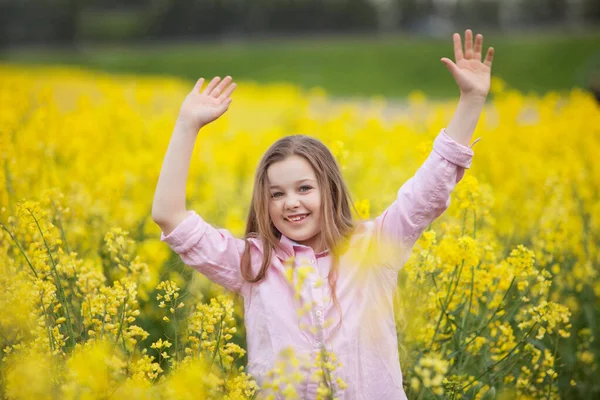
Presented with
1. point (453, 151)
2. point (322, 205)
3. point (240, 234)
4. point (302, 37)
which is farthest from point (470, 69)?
point (302, 37)

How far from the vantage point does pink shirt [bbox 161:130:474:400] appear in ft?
6.53

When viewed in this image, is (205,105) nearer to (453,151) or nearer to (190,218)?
(190,218)

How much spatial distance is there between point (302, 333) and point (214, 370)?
0.95 feet

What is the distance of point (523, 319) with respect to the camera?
2.59m

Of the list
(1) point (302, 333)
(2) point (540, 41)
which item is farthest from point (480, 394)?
(2) point (540, 41)

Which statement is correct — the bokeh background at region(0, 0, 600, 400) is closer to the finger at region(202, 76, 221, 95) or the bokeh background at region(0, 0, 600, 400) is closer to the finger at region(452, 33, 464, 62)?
the finger at region(452, 33, 464, 62)

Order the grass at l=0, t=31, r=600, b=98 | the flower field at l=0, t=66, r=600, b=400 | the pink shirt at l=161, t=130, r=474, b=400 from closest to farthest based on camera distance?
the flower field at l=0, t=66, r=600, b=400 → the pink shirt at l=161, t=130, r=474, b=400 → the grass at l=0, t=31, r=600, b=98

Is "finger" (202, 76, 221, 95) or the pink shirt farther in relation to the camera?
"finger" (202, 76, 221, 95)

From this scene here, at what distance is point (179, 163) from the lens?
2.08m

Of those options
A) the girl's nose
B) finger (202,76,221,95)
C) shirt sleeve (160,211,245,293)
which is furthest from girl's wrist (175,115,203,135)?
the girl's nose

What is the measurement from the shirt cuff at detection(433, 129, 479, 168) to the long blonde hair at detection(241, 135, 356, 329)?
1.36ft

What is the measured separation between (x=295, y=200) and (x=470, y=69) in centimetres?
72

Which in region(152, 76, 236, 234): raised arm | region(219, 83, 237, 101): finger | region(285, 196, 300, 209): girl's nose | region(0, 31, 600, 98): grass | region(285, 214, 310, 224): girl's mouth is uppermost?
region(0, 31, 600, 98): grass

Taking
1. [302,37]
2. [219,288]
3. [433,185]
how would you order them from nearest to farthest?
[433,185] < [219,288] < [302,37]
